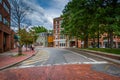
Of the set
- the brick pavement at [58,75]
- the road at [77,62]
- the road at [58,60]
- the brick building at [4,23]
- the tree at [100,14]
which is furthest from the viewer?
the brick building at [4,23]

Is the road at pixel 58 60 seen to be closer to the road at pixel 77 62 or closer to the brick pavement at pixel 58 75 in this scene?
the road at pixel 77 62

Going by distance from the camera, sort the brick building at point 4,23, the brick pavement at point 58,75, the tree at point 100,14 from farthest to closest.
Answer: the brick building at point 4,23 → the tree at point 100,14 → the brick pavement at point 58,75

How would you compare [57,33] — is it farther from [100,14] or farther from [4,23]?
[100,14]

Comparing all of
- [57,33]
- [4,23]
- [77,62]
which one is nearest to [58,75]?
[77,62]

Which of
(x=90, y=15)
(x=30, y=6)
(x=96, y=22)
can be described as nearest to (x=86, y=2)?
(x=90, y=15)

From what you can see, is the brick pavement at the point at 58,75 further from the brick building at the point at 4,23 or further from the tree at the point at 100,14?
the brick building at the point at 4,23

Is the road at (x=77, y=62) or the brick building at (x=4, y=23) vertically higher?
the brick building at (x=4, y=23)

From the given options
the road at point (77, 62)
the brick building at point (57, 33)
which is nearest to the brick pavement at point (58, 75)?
the road at point (77, 62)

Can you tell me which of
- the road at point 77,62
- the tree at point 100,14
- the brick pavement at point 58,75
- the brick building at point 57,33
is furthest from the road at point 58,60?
the brick building at point 57,33

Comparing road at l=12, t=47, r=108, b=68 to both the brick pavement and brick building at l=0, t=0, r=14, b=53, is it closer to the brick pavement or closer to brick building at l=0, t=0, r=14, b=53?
the brick pavement

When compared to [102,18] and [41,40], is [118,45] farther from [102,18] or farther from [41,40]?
[41,40]

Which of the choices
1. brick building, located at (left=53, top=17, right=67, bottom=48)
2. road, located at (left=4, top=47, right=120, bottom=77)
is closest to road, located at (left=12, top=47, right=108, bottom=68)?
road, located at (left=4, top=47, right=120, bottom=77)

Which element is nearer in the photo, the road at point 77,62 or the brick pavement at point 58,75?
the brick pavement at point 58,75

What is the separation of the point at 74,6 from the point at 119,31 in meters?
10.9
